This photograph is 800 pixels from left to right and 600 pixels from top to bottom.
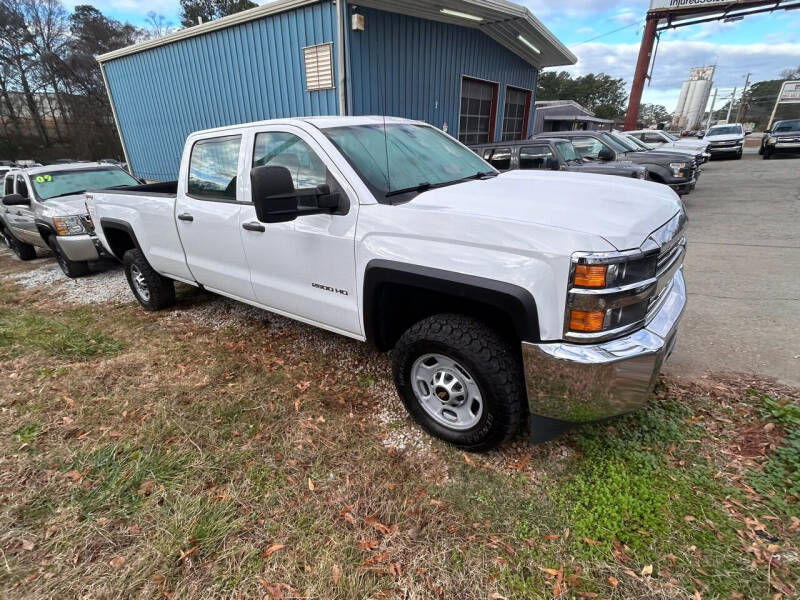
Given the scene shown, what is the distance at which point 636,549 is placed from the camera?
1.82 meters

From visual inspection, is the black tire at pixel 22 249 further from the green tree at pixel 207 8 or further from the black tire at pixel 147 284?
the green tree at pixel 207 8

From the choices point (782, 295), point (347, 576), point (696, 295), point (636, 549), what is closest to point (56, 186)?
point (347, 576)

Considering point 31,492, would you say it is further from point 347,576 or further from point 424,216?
point 424,216

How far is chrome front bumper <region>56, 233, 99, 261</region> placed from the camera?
5.98 m

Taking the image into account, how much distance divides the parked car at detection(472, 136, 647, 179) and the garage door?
109 inches

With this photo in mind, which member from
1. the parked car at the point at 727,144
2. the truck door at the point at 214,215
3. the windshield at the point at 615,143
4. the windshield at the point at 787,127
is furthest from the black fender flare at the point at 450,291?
the windshield at the point at 787,127

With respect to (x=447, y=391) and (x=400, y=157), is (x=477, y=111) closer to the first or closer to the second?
(x=400, y=157)

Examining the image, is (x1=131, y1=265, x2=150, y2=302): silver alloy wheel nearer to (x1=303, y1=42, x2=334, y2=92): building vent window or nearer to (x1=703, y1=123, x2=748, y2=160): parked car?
(x1=303, y1=42, x2=334, y2=92): building vent window

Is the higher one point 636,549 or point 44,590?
point 636,549

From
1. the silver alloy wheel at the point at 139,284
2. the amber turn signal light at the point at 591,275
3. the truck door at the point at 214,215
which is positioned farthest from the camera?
the silver alloy wheel at the point at 139,284

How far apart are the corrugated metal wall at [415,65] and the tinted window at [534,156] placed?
2795mm

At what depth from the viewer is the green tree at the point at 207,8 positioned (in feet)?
98.7

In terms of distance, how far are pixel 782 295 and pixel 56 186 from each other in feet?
33.3

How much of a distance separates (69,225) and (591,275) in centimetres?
714
